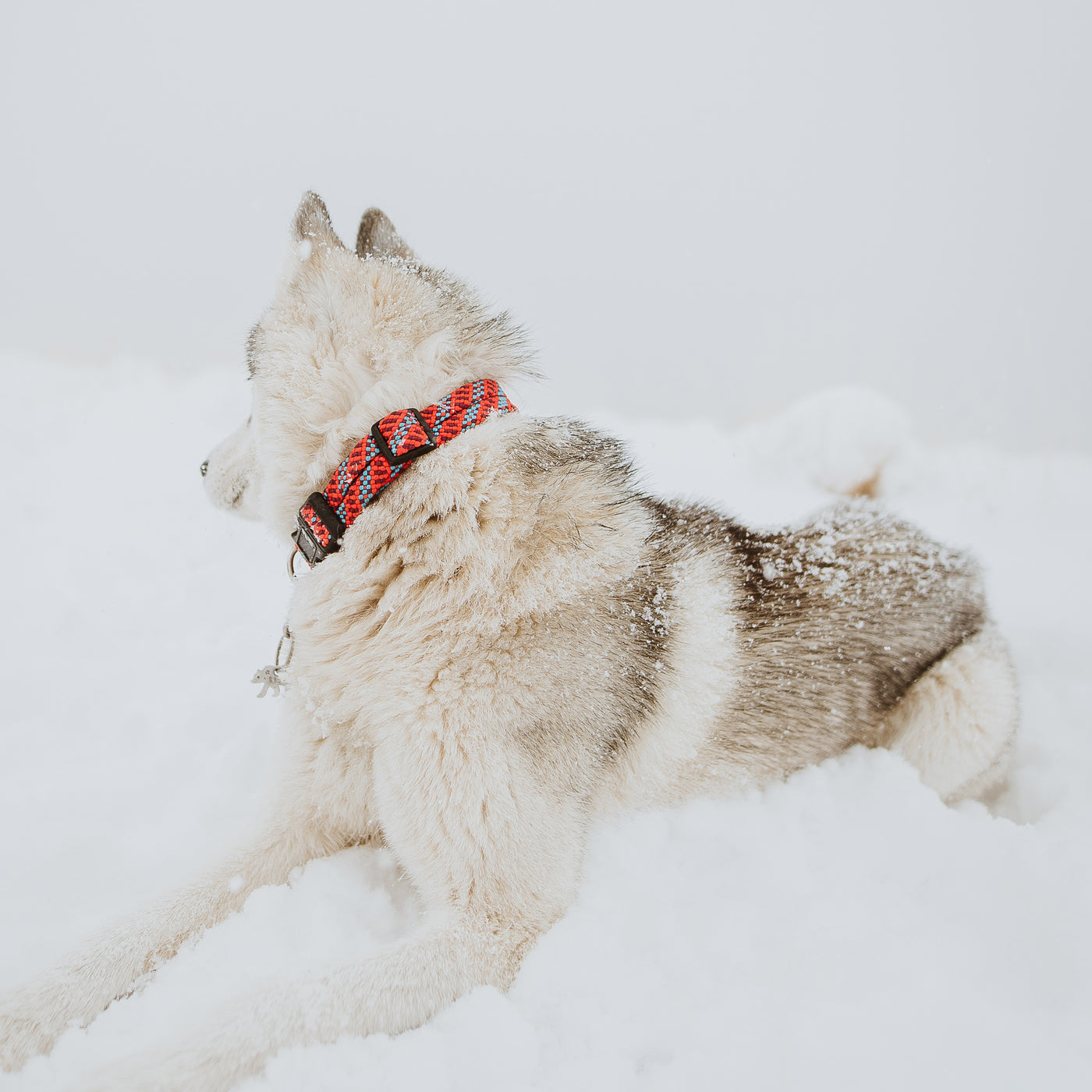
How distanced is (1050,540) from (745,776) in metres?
4.64

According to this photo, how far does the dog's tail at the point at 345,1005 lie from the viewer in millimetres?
1280

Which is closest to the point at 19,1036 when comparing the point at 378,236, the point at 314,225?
the point at 314,225

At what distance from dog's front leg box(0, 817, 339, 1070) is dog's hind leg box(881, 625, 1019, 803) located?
7.29ft

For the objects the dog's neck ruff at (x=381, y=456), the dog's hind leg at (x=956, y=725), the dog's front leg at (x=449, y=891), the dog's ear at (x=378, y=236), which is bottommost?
the dog's hind leg at (x=956, y=725)

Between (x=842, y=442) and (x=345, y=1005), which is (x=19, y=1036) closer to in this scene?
(x=345, y=1005)

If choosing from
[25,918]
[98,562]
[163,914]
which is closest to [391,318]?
[163,914]

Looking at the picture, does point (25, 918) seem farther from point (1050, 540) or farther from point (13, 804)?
point (1050, 540)

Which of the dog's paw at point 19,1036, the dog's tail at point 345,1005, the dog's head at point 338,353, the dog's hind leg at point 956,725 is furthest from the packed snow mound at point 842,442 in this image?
the dog's paw at point 19,1036

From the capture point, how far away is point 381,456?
167cm

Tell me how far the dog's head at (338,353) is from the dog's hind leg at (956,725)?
2084 millimetres

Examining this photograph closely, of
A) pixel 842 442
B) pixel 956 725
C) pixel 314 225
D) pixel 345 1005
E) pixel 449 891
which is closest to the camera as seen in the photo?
pixel 345 1005

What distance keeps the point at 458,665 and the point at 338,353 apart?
3.32 feet

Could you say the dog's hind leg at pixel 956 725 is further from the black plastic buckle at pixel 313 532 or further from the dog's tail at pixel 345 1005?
the black plastic buckle at pixel 313 532

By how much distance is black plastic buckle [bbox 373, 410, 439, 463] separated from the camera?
1.66m
